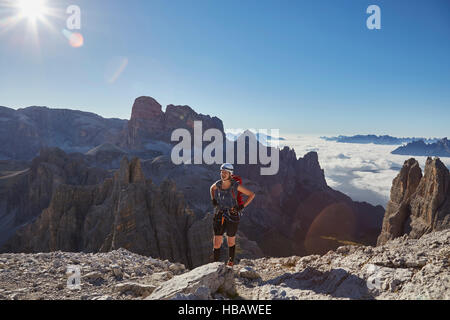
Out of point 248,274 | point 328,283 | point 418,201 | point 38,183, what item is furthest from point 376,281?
point 38,183

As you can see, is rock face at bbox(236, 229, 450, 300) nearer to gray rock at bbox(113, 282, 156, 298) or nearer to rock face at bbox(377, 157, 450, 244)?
gray rock at bbox(113, 282, 156, 298)

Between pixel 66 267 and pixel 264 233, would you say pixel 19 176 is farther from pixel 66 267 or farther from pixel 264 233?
pixel 66 267

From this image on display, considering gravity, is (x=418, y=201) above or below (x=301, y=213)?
above

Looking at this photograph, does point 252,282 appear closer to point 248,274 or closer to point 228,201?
point 248,274

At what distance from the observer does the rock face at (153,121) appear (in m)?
176

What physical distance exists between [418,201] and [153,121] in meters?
172

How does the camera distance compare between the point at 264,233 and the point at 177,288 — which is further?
the point at 264,233

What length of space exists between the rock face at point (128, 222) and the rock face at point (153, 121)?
136313 mm

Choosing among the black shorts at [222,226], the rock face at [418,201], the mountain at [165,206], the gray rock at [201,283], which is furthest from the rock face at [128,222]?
the rock face at [418,201]

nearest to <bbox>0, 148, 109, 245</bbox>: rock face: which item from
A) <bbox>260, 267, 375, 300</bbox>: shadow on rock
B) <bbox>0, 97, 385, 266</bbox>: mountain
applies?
<bbox>0, 97, 385, 266</bbox>: mountain

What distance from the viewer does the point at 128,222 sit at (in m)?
27.4
